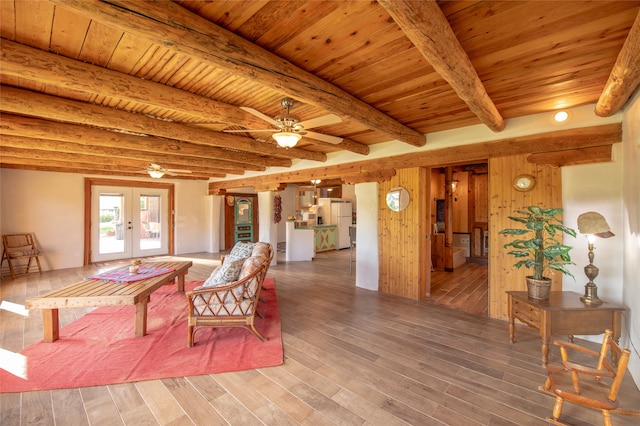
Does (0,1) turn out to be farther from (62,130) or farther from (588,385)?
(588,385)

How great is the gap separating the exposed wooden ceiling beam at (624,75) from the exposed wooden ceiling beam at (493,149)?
0.33 meters

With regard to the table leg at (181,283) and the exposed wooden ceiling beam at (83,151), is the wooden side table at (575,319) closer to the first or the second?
the table leg at (181,283)

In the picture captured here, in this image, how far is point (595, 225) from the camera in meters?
2.44

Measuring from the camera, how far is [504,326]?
346 cm

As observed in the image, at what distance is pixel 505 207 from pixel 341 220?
22.0 ft

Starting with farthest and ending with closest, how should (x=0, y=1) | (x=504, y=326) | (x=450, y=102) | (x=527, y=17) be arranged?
(x=504, y=326)
(x=450, y=102)
(x=527, y=17)
(x=0, y=1)

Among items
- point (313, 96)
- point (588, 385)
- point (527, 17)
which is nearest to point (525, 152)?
point (527, 17)

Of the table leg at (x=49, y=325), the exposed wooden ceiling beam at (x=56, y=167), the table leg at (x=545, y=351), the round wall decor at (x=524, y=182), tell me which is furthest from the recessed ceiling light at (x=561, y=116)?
the exposed wooden ceiling beam at (x=56, y=167)

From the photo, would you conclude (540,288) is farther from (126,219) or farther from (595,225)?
(126,219)

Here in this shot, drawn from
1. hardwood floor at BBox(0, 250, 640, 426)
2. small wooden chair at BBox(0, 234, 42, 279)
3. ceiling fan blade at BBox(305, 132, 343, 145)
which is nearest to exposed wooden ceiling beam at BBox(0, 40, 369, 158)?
ceiling fan blade at BBox(305, 132, 343, 145)

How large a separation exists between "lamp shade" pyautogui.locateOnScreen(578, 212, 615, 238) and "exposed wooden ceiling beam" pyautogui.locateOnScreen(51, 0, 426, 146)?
2.54 m

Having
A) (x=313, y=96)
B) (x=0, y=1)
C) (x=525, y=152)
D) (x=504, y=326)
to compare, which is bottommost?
(x=504, y=326)

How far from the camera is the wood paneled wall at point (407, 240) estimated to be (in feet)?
14.7

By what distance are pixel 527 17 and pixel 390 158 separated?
10.0ft
